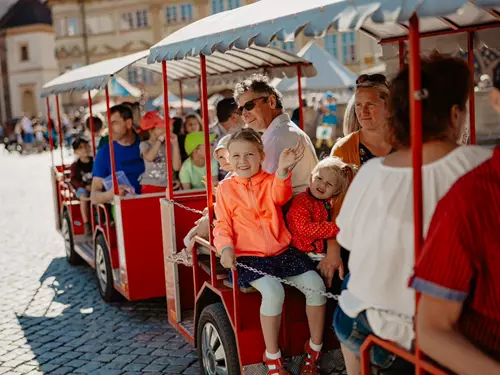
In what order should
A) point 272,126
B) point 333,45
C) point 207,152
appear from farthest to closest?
point 333,45, point 272,126, point 207,152

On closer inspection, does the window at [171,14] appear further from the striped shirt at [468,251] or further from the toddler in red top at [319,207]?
the striped shirt at [468,251]

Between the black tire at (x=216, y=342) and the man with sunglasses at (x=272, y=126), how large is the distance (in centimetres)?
91

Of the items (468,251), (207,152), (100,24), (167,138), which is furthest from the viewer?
(100,24)

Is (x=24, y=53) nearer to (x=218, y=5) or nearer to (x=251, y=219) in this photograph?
(x=218, y=5)

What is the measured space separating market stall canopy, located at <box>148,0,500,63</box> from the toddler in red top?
0.91 metres

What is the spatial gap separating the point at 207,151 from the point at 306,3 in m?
1.65

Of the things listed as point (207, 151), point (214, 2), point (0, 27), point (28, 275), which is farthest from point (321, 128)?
point (0, 27)

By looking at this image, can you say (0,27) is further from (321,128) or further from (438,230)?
(438,230)

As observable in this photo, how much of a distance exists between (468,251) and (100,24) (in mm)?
54285

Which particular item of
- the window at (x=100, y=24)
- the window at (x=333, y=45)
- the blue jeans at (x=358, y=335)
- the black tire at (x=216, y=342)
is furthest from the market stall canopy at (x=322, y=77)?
the window at (x=100, y=24)

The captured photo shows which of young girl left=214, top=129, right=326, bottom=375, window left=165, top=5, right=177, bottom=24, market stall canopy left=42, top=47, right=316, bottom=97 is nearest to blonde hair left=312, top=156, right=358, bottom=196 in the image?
young girl left=214, top=129, right=326, bottom=375

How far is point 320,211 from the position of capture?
162 inches

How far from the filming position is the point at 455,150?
246cm

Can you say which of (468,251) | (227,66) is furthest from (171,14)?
(468,251)
